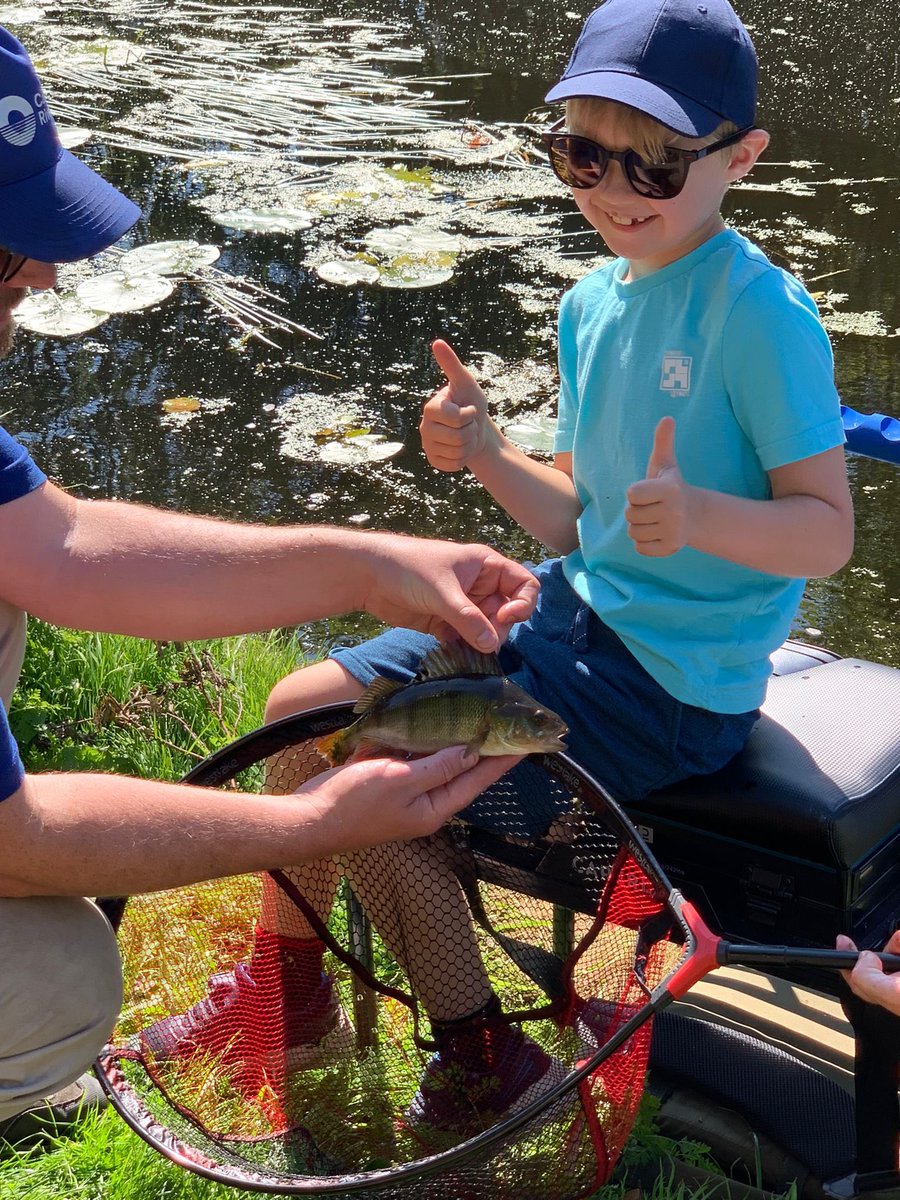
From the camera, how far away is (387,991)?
209 centimetres

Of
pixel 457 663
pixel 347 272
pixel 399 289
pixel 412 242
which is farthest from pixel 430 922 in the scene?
pixel 412 242

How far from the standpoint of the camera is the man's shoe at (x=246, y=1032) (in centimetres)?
204

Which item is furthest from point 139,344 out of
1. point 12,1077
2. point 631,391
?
point 12,1077

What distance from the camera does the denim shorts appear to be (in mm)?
2039

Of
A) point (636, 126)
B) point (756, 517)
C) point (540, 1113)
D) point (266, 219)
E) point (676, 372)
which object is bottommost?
point (266, 219)

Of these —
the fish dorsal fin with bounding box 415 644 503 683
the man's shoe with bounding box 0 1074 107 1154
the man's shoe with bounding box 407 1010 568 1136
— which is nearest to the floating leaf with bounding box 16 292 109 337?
the man's shoe with bounding box 0 1074 107 1154

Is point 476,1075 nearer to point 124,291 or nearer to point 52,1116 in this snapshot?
point 52,1116

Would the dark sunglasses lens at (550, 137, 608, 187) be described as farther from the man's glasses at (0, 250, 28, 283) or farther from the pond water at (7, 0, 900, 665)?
the pond water at (7, 0, 900, 665)

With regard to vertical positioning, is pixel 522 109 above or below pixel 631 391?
below

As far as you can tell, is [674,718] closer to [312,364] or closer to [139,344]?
[312,364]

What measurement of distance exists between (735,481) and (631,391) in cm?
24

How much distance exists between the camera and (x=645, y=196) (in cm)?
206

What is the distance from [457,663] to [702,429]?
1.73 feet

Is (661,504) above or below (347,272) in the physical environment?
above
